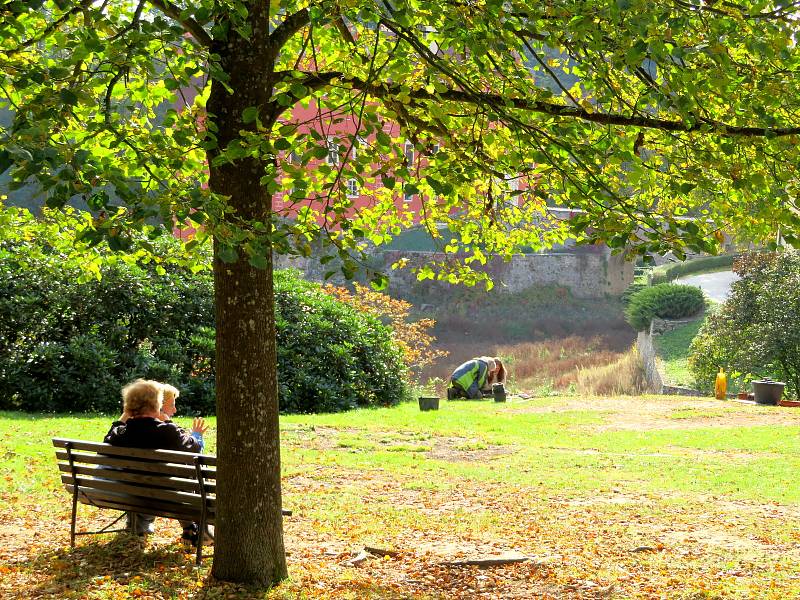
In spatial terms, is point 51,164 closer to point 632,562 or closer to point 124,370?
point 632,562

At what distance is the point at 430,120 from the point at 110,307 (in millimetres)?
9235

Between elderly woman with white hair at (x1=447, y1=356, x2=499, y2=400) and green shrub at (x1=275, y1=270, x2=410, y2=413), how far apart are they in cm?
334

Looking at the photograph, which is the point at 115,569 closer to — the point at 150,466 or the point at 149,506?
the point at 149,506

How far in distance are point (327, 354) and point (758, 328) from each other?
1152cm

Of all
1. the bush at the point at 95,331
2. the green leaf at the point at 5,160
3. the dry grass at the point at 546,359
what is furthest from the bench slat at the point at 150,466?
the dry grass at the point at 546,359

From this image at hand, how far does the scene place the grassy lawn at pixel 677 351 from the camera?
87.3 feet

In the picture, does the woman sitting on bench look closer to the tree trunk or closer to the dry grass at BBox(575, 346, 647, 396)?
the tree trunk

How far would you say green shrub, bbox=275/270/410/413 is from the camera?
15.3 meters

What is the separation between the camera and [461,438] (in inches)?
512

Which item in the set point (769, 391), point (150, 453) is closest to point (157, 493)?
point (150, 453)

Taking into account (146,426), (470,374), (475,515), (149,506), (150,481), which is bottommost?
(475,515)

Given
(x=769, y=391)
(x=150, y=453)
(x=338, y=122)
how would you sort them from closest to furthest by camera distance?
(x=338, y=122) → (x=150, y=453) → (x=769, y=391)

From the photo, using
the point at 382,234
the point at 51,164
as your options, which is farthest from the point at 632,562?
the point at 51,164

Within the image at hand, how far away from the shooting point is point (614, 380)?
26234 mm
